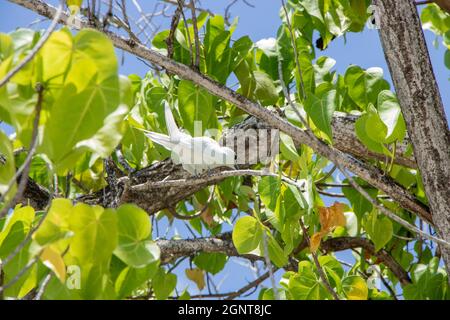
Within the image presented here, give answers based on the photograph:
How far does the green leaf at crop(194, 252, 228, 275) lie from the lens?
5.51 feet

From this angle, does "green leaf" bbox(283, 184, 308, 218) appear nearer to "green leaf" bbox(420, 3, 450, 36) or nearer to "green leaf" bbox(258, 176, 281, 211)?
"green leaf" bbox(258, 176, 281, 211)

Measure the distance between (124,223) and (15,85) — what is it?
19cm

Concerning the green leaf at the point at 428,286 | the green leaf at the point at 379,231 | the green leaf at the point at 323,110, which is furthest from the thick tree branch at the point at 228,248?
the green leaf at the point at 323,110

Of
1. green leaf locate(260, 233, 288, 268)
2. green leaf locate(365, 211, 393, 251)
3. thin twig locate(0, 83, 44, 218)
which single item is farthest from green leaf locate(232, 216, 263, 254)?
thin twig locate(0, 83, 44, 218)

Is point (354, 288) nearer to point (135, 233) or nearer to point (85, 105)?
point (135, 233)

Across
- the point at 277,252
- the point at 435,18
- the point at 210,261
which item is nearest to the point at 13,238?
the point at 277,252

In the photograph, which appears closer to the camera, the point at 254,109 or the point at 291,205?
the point at 254,109

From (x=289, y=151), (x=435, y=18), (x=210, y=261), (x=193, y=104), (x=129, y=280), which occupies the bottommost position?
(x=129, y=280)

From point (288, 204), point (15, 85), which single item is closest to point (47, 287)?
point (15, 85)

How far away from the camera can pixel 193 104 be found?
120 centimetres

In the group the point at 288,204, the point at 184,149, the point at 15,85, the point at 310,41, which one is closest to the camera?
the point at 15,85

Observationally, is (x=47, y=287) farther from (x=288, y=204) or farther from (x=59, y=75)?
(x=288, y=204)

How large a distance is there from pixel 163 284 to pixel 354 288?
34 cm

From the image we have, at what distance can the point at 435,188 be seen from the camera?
39.4 inches
